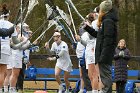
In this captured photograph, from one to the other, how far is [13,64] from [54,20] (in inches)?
133

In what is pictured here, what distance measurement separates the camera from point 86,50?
589 inches

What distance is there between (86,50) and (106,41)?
2.52m

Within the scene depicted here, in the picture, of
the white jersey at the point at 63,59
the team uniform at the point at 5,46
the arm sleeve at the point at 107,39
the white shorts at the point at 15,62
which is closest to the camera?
the arm sleeve at the point at 107,39

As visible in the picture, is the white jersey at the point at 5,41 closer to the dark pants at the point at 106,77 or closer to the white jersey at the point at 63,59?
the dark pants at the point at 106,77

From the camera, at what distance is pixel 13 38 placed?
14.5m

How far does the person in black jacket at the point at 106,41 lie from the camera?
1248 centimetres

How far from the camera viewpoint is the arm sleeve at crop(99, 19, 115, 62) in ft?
40.9

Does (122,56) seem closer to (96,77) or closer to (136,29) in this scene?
(96,77)

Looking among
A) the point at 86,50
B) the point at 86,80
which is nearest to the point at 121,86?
the point at 86,80

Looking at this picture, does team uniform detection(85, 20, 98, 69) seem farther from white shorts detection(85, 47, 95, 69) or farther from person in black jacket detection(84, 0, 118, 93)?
person in black jacket detection(84, 0, 118, 93)

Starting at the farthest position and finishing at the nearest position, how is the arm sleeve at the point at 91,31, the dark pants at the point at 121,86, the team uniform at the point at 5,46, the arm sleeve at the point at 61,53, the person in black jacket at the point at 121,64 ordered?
the arm sleeve at the point at 61,53, the dark pants at the point at 121,86, the person in black jacket at the point at 121,64, the team uniform at the point at 5,46, the arm sleeve at the point at 91,31

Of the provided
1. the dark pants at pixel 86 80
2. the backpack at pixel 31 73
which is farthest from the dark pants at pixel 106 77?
the backpack at pixel 31 73

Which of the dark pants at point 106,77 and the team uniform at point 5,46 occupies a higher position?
the team uniform at point 5,46

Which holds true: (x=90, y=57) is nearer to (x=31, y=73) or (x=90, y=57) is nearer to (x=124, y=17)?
(x=31, y=73)
